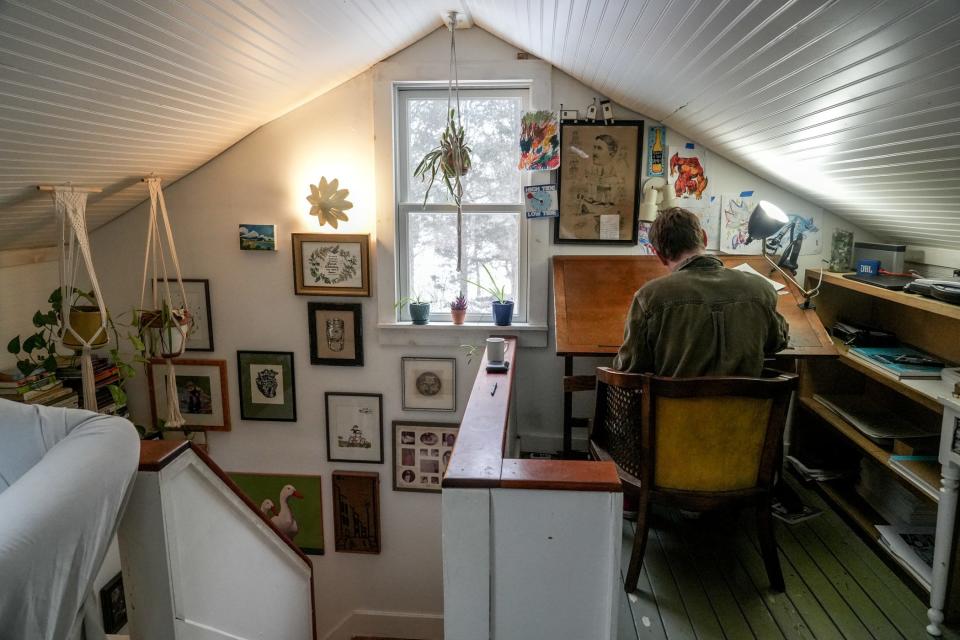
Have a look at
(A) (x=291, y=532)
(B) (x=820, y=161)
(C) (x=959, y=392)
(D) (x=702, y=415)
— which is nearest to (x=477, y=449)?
(D) (x=702, y=415)

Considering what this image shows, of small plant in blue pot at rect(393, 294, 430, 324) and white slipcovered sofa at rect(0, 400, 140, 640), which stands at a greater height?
small plant in blue pot at rect(393, 294, 430, 324)

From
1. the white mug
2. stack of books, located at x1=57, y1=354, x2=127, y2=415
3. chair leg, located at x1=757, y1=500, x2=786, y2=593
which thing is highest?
the white mug

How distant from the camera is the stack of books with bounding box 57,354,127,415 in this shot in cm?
316

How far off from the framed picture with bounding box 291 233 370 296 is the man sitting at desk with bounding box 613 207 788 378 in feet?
5.98

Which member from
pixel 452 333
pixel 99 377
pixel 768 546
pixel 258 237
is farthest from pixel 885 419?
pixel 99 377

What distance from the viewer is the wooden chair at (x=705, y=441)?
1732 millimetres

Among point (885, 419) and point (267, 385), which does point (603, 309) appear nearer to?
point (885, 419)

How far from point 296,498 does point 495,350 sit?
1.86 meters

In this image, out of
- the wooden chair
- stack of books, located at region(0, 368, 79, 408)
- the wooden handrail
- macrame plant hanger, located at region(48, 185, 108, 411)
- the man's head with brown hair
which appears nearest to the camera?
the wooden handrail

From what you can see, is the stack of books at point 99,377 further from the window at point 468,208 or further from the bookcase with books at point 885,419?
the bookcase with books at point 885,419

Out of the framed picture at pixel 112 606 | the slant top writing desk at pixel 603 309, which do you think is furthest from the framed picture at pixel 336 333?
the framed picture at pixel 112 606

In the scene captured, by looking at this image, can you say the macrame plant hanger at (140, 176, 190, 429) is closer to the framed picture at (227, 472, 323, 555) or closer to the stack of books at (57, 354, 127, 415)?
the stack of books at (57, 354, 127, 415)

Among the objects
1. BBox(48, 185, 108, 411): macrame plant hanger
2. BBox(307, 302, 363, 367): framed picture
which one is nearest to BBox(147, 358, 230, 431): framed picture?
BBox(307, 302, 363, 367): framed picture

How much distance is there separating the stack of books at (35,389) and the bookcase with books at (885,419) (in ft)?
11.5
